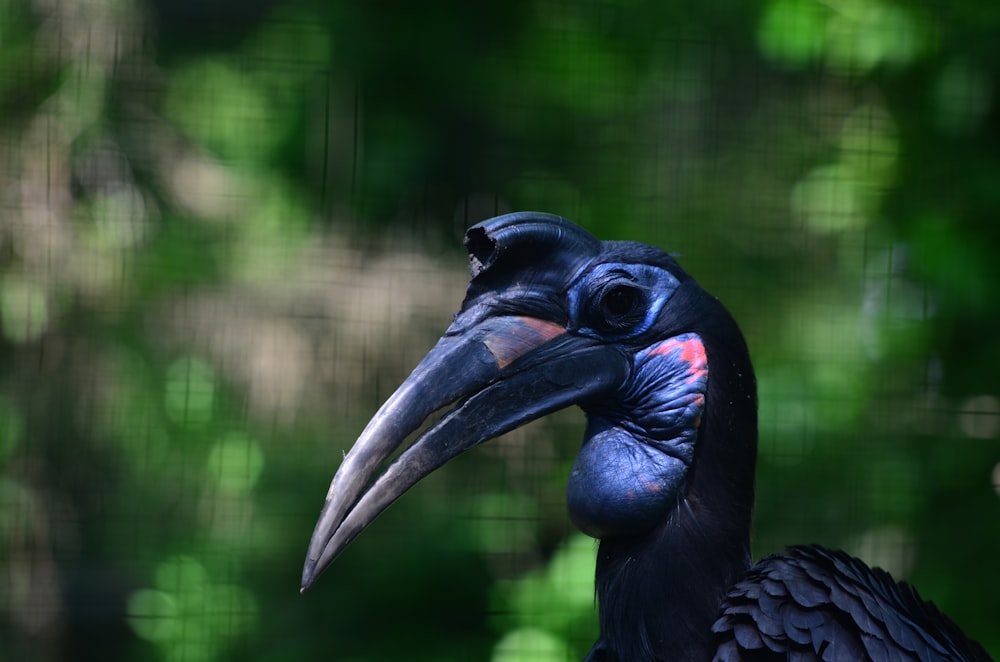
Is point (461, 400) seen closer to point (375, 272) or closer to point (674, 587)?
point (674, 587)

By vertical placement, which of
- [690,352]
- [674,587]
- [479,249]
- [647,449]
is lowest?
[674,587]

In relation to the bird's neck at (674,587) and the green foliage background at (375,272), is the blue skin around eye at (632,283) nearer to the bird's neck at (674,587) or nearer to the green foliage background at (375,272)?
the bird's neck at (674,587)

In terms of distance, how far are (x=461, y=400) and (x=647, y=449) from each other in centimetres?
22

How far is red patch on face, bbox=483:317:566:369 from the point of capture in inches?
48.9

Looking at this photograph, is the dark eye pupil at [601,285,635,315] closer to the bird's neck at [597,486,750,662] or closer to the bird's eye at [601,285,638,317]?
the bird's eye at [601,285,638,317]

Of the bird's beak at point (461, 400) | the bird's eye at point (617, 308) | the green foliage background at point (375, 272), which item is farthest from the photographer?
the green foliage background at point (375, 272)

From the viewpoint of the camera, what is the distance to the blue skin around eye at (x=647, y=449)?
4.10 ft

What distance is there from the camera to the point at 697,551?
125 cm

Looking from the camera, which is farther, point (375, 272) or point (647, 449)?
point (375, 272)

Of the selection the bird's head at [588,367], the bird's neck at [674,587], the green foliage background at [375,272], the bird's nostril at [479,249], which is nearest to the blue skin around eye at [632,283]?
the bird's head at [588,367]

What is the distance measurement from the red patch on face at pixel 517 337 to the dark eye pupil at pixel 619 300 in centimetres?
6

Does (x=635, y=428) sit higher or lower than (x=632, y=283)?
lower

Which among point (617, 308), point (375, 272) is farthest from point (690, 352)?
point (375, 272)

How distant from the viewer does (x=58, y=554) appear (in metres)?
2.72
